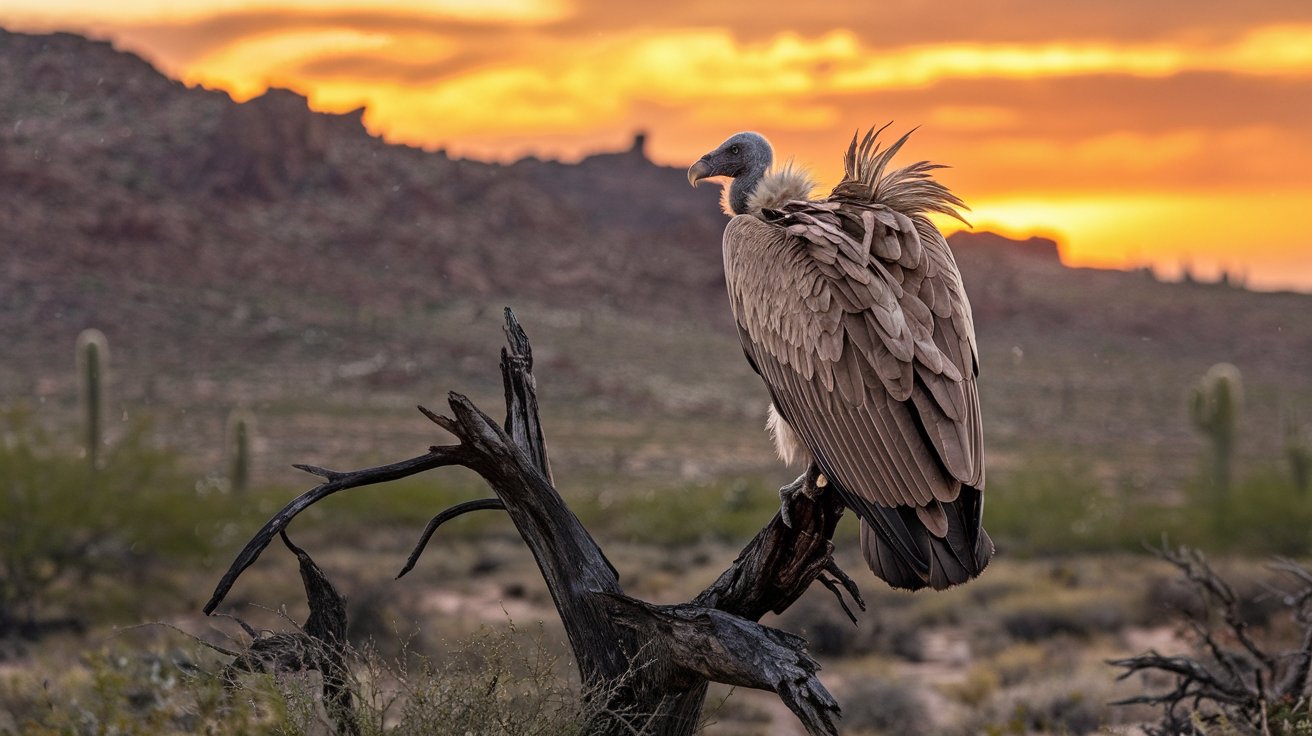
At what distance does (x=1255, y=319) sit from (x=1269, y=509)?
246ft

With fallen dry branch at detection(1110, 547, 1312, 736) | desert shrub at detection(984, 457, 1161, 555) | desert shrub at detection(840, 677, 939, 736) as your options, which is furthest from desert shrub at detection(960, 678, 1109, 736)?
desert shrub at detection(984, 457, 1161, 555)

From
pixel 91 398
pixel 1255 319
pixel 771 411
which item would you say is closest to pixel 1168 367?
pixel 1255 319

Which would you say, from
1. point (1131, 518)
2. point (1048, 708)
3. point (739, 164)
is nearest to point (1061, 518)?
point (1131, 518)

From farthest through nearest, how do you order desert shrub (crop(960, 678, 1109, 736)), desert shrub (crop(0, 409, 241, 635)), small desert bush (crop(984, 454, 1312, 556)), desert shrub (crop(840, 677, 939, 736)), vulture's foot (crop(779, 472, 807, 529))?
small desert bush (crop(984, 454, 1312, 556)), desert shrub (crop(0, 409, 241, 635)), desert shrub (crop(840, 677, 939, 736)), desert shrub (crop(960, 678, 1109, 736)), vulture's foot (crop(779, 472, 807, 529))

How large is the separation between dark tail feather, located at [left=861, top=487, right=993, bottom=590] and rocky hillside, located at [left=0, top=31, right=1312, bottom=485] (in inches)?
1506

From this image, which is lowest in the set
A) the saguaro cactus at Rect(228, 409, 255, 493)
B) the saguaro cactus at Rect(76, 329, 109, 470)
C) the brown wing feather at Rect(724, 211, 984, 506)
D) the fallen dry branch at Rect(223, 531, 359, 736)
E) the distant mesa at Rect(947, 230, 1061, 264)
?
the saguaro cactus at Rect(228, 409, 255, 493)

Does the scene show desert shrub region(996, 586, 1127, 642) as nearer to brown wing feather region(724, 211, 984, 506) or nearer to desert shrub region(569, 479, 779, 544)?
desert shrub region(569, 479, 779, 544)

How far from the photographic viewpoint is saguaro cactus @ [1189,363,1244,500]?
2280cm

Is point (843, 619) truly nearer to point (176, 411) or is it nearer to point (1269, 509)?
point (1269, 509)

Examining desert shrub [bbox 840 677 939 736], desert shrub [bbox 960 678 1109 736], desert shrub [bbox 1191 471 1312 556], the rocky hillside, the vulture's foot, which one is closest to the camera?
the vulture's foot

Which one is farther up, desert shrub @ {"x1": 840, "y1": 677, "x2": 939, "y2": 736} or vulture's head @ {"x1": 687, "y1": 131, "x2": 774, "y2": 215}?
vulture's head @ {"x1": 687, "y1": 131, "x2": 774, "y2": 215}

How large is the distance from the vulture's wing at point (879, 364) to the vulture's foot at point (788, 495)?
0.72ft

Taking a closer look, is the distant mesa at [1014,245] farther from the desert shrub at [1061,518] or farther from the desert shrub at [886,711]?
the desert shrub at [886,711]

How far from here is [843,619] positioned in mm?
16562
